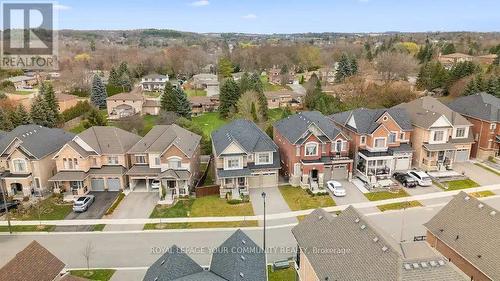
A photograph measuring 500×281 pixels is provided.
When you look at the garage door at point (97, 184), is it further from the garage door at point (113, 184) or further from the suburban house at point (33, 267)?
the suburban house at point (33, 267)

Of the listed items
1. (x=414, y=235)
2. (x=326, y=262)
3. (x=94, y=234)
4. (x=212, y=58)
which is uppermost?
(x=212, y=58)

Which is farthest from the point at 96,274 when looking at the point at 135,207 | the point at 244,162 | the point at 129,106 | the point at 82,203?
the point at 129,106

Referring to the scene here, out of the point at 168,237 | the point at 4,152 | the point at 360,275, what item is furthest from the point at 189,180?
the point at 360,275

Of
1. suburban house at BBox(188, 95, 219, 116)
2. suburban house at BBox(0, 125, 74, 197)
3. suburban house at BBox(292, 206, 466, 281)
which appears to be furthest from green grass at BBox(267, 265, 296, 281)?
suburban house at BBox(188, 95, 219, 116)

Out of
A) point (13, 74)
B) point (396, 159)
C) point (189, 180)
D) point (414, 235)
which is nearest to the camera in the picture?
point (414, 235)

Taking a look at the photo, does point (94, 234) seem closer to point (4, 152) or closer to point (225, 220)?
point (225, 220)

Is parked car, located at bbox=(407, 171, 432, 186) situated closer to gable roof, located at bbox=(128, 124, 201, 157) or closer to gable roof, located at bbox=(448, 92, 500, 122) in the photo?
gable roof, located at bbox=(448, 92, 500, 122)

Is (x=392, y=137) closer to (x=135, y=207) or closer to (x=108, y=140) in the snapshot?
(x=135, y=207)
